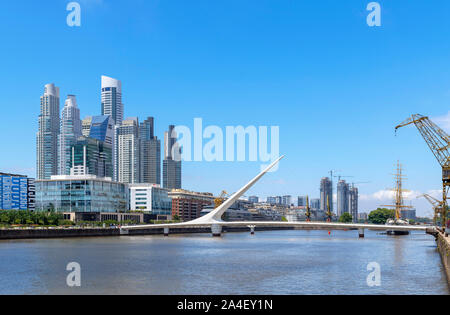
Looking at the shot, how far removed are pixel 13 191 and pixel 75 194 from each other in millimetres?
28612

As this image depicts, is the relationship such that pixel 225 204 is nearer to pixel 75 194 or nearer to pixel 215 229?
pixel 215 229

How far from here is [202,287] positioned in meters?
28.9

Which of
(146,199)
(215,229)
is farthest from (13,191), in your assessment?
(215,229)

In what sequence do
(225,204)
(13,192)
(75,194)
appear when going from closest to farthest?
(225,204)
(75,194)
(13,192)

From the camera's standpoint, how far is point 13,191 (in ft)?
510

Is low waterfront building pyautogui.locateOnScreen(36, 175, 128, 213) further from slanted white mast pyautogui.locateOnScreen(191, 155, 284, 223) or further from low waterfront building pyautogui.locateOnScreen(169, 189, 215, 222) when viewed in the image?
slanted white mast pyautogui.locateOnScreen(191, 155, 284, 223)

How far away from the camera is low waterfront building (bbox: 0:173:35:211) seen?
152125 millimetres

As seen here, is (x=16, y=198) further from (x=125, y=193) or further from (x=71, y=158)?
(x=71, y=158)

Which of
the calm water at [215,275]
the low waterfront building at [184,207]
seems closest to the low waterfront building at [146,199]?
the low waterfront building at [184,207]

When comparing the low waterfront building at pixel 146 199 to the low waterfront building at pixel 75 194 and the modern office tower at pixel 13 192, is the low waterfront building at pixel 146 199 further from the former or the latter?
the modern office tower at pixel 13 192

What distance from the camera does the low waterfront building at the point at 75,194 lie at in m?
137

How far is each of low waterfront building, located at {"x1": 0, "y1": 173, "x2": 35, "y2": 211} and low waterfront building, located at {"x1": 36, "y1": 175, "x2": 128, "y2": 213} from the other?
577 inches

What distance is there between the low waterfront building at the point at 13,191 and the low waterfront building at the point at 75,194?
1467 centimetres
